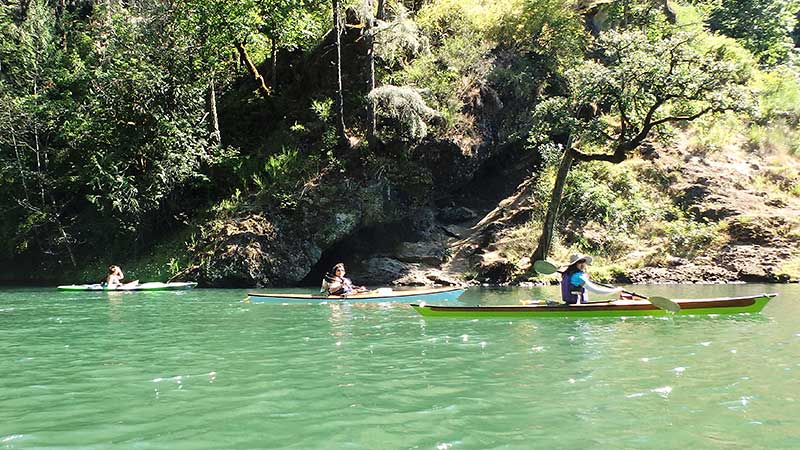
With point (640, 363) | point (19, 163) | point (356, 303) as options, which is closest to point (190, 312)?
point (356, 303)

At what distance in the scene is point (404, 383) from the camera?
20.8 feet

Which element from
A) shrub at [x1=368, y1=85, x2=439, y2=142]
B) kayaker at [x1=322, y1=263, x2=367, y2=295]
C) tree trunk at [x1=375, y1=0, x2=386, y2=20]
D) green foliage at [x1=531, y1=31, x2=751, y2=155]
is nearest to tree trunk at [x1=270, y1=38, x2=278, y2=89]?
tree trunk at [x1=375, y1=0, x2=386, y2=20]

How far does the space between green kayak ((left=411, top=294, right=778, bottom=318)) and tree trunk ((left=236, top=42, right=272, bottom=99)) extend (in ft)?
50.3

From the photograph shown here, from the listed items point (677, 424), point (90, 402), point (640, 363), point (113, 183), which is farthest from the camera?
point (113, 183)

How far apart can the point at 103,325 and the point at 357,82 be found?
13.9 m

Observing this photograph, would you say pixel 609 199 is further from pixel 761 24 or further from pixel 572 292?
pixel 761 24

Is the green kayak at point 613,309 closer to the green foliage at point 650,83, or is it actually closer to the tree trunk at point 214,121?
the green foliage at point 650,83

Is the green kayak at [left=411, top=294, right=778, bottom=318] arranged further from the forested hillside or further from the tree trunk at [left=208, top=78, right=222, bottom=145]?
the tree trunk at [left=208, top=78, right=222, bottom=145]

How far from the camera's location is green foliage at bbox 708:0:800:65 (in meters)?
29.9

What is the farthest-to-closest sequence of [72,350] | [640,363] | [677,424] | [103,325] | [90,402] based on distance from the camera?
[103,325] → [72,350] → [640,363] → [90,402] → [677,424]

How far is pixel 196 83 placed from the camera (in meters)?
22.0

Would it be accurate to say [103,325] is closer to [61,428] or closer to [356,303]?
[356,303]

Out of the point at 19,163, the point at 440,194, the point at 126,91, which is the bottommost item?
the point at 440,194

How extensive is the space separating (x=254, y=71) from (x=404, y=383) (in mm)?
20309
